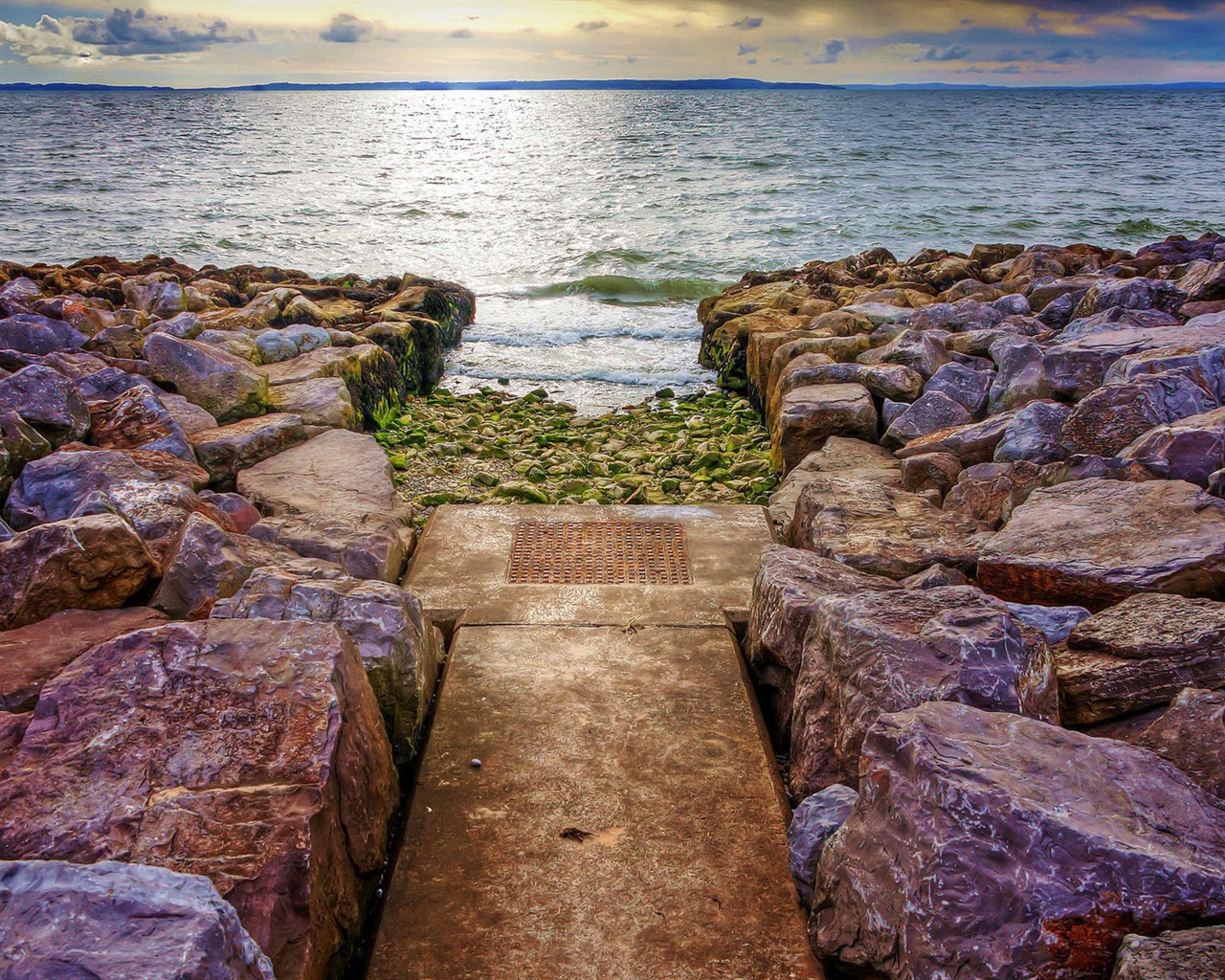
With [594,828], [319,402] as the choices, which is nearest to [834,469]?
[594,828]

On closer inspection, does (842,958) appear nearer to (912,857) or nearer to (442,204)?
(912,857)

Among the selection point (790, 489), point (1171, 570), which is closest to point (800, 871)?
point (1171, 570)

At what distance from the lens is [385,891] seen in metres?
2.33

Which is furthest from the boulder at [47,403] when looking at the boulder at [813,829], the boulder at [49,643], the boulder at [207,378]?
the boulder at [813,829]

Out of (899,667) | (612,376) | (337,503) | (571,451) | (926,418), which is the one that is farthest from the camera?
(612,376)

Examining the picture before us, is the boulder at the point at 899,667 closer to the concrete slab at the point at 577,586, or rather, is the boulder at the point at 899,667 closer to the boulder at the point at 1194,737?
the boulder at the point at 1194,737

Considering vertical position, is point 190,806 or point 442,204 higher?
point 190,806

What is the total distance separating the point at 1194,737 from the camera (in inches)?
83.6

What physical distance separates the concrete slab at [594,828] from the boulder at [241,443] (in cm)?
233

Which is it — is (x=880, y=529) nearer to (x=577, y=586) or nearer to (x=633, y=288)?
(x=577, y=586)

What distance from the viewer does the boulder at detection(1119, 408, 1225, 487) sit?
361 centimetres

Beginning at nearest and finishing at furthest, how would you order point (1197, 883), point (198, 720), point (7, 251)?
1. point (1197, 883)
2. point (198, 720)
3. point (7, 251)

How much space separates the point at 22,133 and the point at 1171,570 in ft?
204

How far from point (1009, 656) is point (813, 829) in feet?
2.21
